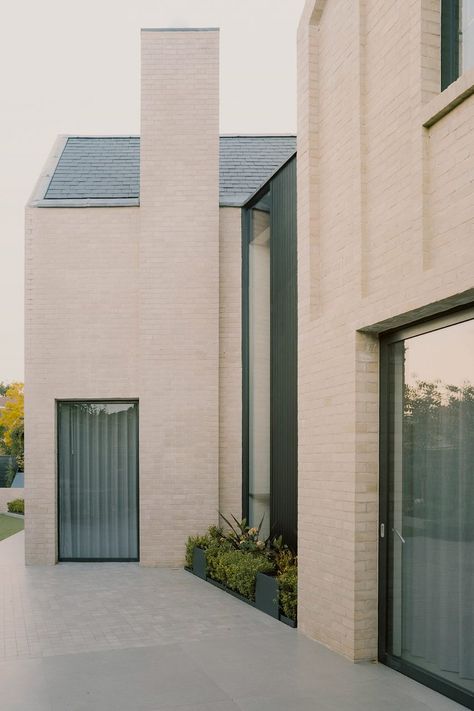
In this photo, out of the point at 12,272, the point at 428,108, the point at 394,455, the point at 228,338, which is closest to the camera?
the point at 428,108

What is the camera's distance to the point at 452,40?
6070 mm

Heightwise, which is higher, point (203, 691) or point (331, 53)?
point (331, 53)

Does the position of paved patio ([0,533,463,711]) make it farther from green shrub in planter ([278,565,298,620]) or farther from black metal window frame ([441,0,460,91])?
black metal window frame ([441,0,460,91])

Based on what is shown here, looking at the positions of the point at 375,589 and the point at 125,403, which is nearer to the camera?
the point at 375,589

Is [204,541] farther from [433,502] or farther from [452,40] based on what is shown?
[452,40]

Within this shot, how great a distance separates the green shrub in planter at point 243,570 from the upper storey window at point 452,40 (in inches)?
231

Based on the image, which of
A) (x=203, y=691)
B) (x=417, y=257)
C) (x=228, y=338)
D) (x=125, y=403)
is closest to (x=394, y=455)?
(x=417, y=257)

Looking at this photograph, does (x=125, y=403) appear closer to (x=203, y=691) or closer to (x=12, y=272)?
(x=203, y=691)

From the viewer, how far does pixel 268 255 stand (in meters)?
12.0

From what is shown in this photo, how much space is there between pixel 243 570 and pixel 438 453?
4120 mm

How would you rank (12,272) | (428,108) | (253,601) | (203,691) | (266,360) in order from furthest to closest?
(12,272), (266,360), (253,601), (203,691), (428,108)

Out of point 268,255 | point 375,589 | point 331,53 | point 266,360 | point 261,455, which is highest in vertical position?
point 331,53

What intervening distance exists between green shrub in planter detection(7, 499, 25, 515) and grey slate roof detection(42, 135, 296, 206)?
1187 centimetres

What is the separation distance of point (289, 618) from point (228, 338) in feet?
17.1
